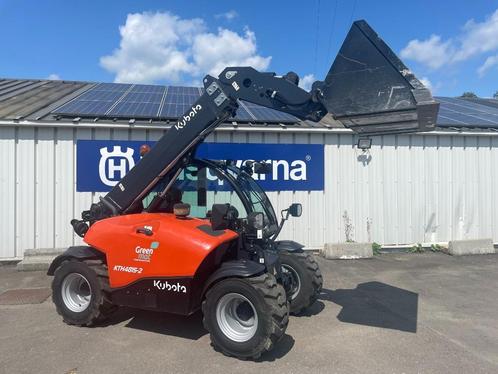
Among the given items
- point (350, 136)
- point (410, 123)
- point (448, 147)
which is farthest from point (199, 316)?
point (448, 147)

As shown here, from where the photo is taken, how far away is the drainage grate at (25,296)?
694cm

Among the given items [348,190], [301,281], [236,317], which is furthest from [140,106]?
[236,317]

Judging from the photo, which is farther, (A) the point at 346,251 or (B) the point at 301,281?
(A) the point at 346,251

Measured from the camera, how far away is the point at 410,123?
4410 millimetres

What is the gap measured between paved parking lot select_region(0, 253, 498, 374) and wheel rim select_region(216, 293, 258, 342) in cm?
29

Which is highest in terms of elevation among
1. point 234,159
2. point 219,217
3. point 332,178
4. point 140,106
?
point 140,106

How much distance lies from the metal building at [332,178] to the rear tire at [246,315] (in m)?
6.21

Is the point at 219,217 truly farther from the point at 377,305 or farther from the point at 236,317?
the point at 377,305

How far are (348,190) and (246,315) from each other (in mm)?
7168

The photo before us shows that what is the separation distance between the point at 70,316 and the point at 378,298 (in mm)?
4970

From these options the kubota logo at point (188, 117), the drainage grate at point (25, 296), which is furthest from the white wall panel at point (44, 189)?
the kubota logo at point (188, 117)

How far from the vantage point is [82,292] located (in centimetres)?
595

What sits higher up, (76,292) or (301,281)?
(301,281)

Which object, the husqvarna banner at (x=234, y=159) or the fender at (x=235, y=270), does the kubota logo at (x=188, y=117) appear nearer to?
the fender at (x=235, y=270)
